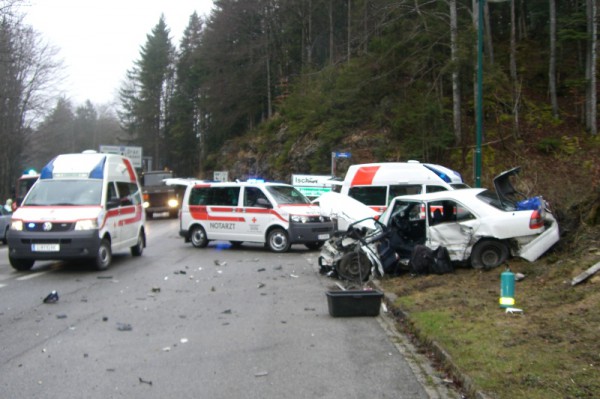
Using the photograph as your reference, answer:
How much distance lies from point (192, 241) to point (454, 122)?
613 inches

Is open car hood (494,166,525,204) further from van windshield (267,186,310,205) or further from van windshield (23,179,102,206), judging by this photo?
van windshield (23,179,102,206)

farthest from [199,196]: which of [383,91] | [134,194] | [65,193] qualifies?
[383,91]

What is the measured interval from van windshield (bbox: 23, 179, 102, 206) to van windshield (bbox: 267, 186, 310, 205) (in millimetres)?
5357

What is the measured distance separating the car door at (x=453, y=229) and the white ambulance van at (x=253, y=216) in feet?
17.3

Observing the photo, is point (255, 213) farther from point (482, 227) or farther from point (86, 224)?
point (482, 227)

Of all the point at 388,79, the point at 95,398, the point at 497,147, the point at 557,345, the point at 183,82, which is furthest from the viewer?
the point at 183,82

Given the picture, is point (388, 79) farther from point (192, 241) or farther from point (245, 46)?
point (245, 46)

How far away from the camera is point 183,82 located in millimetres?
69000

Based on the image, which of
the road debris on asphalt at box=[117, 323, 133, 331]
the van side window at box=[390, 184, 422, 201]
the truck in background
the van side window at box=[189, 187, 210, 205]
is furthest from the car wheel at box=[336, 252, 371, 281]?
the truck in background

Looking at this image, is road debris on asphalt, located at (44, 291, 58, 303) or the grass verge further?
road debris on asphalt, located at (44, 291, 58, 303)

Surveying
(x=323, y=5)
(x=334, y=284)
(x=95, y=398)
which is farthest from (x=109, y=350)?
(x=323, y=5)

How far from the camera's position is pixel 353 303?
824cm

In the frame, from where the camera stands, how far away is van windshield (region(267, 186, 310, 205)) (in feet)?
57.1

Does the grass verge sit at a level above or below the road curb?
above
